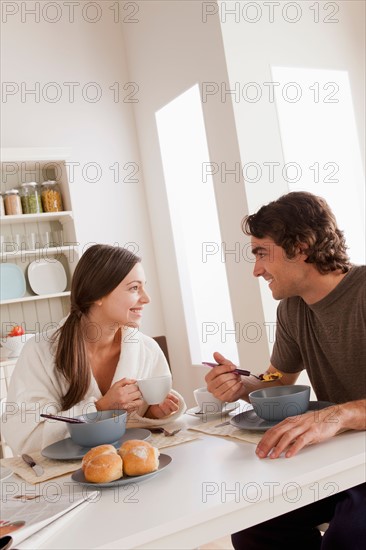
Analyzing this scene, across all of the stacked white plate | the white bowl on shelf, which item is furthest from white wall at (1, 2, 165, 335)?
the white bowl on shelf

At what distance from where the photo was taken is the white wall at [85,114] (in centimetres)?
422

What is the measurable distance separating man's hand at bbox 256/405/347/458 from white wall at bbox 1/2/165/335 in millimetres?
3168

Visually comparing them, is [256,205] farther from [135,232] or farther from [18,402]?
[18,402]

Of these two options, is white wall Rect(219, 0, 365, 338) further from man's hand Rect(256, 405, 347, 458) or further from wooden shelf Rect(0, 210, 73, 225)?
man's hand Rect(256, 405, 347, 458)

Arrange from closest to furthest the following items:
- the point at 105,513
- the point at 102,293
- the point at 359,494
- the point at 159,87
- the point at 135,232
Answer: the point at 105,513, the point at 359,494, the point at 102,293, the point at 159,87, the point at 135,232

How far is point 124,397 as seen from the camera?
1.59 meters

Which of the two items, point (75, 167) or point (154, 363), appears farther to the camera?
point (75, 167)

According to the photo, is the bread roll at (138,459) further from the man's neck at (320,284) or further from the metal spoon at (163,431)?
the man's neck at (320,284)

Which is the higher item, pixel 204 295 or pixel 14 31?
pixel 14 31

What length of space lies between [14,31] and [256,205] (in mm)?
2197

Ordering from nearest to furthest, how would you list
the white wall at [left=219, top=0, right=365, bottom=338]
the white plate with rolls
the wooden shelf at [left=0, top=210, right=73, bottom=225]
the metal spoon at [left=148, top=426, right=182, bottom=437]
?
1. the white plate with rolls
2. the metal spoon at [left=148, top=426, right=182, bottom=437]
3. the white wall at [left=219, top=0, right=365, bottom=338]
4. the wooden shelf at [left=0, top=210, right=73, bottom=225]

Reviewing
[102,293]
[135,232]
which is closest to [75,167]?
[135,232]

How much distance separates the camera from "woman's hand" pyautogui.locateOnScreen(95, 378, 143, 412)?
5.23 ft

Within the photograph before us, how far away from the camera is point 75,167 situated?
431 cm
